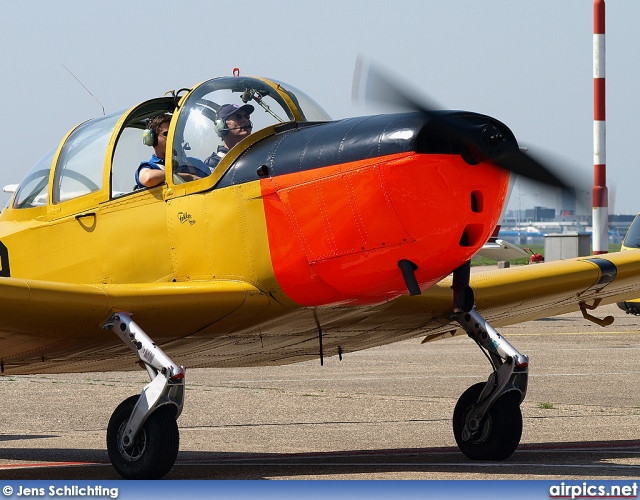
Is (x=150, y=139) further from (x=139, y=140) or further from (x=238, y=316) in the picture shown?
(x=238, y=316)

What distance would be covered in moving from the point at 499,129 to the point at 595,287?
12.7ft

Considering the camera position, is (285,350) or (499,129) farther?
(285,350)

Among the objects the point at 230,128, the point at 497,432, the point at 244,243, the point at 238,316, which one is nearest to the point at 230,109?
the point at 230,128

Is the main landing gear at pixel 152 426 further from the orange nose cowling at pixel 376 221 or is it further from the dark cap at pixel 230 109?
the dark cap at pixel 230 109

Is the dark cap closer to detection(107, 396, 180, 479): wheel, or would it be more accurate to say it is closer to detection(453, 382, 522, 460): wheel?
detection(107, 396, 180, 479): wheel

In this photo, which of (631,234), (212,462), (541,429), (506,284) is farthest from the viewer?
(631,234)

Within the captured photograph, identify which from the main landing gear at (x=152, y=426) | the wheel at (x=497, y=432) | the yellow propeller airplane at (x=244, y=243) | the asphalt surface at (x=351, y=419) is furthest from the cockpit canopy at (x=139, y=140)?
the wheel at (x=497, y=432)

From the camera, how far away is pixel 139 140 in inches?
347

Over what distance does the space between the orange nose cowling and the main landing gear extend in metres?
1.02

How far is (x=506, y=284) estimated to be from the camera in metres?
9.98

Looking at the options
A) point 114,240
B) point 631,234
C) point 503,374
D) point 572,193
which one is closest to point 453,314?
point 503,374

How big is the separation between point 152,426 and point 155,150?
2.28 meters

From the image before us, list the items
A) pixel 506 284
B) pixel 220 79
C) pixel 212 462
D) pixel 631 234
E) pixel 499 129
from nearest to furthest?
pixel 499 129, pixel 220 79, pixel 212 462, pixel 506 284, pixel 631 234

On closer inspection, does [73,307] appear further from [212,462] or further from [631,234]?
[631,234]
